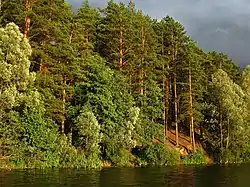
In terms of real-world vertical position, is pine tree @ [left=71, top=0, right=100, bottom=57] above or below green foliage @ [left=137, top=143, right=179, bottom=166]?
above

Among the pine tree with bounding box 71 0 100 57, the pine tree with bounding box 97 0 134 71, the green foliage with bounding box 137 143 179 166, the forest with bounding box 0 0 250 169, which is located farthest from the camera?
the pine tree with bounding box 97 0 134 71

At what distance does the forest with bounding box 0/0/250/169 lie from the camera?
1601 inches

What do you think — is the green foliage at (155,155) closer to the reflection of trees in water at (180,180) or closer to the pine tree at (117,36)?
the pine tree at (117,36)

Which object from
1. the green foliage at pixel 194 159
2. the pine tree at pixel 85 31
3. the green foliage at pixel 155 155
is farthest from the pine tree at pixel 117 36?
the green foliage at pixel 194 159

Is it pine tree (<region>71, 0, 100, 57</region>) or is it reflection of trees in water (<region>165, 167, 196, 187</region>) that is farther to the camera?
pine tree (<region>71, 0, 100, 57</region>)

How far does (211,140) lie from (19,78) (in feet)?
137

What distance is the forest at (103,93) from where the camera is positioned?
133 feet

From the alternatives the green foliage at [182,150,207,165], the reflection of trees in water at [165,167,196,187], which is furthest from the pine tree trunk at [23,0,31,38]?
the green foliage at [182,150,207,165]

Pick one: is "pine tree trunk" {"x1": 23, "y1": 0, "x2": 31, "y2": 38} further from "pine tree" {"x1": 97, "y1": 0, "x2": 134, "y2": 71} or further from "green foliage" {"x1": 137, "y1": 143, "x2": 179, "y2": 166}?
"green foliage" {"x1": 137, "y1": 143, "x2": 179, "y2": 166}

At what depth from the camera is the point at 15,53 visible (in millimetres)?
39719

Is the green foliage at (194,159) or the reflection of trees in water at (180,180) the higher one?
the green foliage at (194,159)

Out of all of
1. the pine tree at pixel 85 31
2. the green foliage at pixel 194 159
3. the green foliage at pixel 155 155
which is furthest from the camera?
the green foliage at pixel 194 159

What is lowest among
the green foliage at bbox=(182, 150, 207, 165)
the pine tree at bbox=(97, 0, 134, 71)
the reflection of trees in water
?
the reflection of trees in water

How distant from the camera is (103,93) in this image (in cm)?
4994
